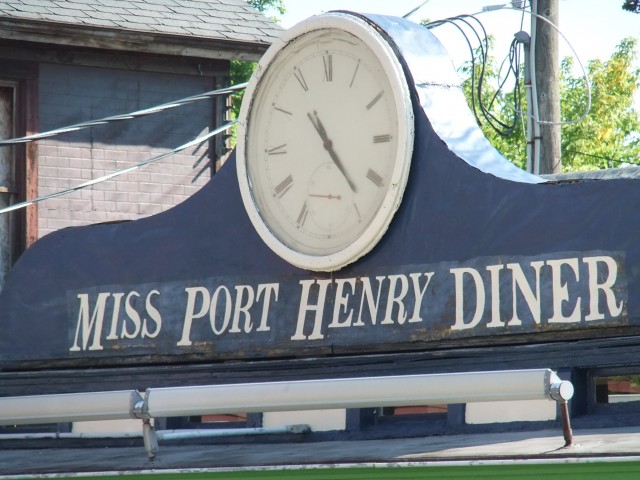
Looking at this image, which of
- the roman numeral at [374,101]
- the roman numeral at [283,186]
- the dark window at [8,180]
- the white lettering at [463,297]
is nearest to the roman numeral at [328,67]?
the roman numeral at [374,101]

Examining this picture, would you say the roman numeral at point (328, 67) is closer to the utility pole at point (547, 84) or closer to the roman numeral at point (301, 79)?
the roman numeral at point (301, 79)

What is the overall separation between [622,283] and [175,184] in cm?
738

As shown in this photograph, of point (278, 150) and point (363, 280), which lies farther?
point (278, 150)

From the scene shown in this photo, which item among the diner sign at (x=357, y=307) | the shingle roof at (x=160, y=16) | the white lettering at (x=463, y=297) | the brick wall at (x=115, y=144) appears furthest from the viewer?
the brick wall at (x=115, y=144)

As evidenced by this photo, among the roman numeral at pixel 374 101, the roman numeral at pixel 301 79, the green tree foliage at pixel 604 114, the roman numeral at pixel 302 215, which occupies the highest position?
the green tree foliage at pixel 604 114

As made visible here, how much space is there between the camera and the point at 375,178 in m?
5.76

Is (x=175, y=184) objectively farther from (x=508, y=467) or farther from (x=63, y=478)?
(x=508, y=467)

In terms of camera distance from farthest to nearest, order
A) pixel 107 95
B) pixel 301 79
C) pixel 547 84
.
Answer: pixel 547 84 < pixel 107 95 < pixel 301 79

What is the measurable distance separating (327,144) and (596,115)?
23.9 meters

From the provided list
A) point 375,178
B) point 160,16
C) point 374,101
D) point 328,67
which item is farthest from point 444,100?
point 160,16

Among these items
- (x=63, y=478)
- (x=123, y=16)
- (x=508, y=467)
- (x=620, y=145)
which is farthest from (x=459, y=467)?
(x=620, y=145)

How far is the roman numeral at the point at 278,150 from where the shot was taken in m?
6.13

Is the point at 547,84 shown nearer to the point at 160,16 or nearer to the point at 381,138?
the point at 160,16

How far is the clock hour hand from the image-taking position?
584 cm
